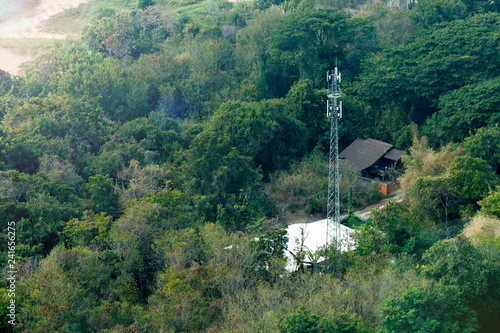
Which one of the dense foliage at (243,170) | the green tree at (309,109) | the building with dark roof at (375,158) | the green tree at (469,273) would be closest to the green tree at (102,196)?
the dense foliage at (243,170)

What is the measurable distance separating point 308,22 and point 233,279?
22.5m

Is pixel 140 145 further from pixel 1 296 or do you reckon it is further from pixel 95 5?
pixel 95 5

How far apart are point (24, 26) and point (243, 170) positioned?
68.4 feet

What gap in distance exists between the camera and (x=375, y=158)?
87.2ft

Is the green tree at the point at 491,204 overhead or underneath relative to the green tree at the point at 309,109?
underneath

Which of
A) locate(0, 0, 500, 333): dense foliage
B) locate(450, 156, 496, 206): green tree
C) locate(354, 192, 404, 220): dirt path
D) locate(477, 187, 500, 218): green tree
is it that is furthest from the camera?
locate(354, 192, 404, 220): dirt path

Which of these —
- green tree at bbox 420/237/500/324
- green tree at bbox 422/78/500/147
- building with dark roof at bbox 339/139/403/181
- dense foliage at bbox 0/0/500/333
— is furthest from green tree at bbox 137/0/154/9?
green tree at bbox 420/237/500/324

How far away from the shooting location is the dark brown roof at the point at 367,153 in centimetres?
2656

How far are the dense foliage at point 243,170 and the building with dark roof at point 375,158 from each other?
1627mm

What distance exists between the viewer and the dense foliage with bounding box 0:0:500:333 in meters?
13.0

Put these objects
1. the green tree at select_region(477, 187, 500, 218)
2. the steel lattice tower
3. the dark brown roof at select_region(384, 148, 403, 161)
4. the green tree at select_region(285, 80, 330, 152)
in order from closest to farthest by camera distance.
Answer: the steel lattice tower → the green tree at select_region(477, 187, 500, 218) → the dark brown roof at select_region(384, 148, 403, 161) → the green tree at select_region(285, 80, 330, 152)

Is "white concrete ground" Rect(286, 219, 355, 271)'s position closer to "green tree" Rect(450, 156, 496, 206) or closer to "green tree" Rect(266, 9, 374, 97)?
"green tree" Rect(450, 156, 496, 206)

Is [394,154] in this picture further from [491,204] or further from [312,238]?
[312,238]

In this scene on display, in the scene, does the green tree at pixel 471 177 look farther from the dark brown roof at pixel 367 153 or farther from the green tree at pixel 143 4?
the green tree at pixel 143 4
